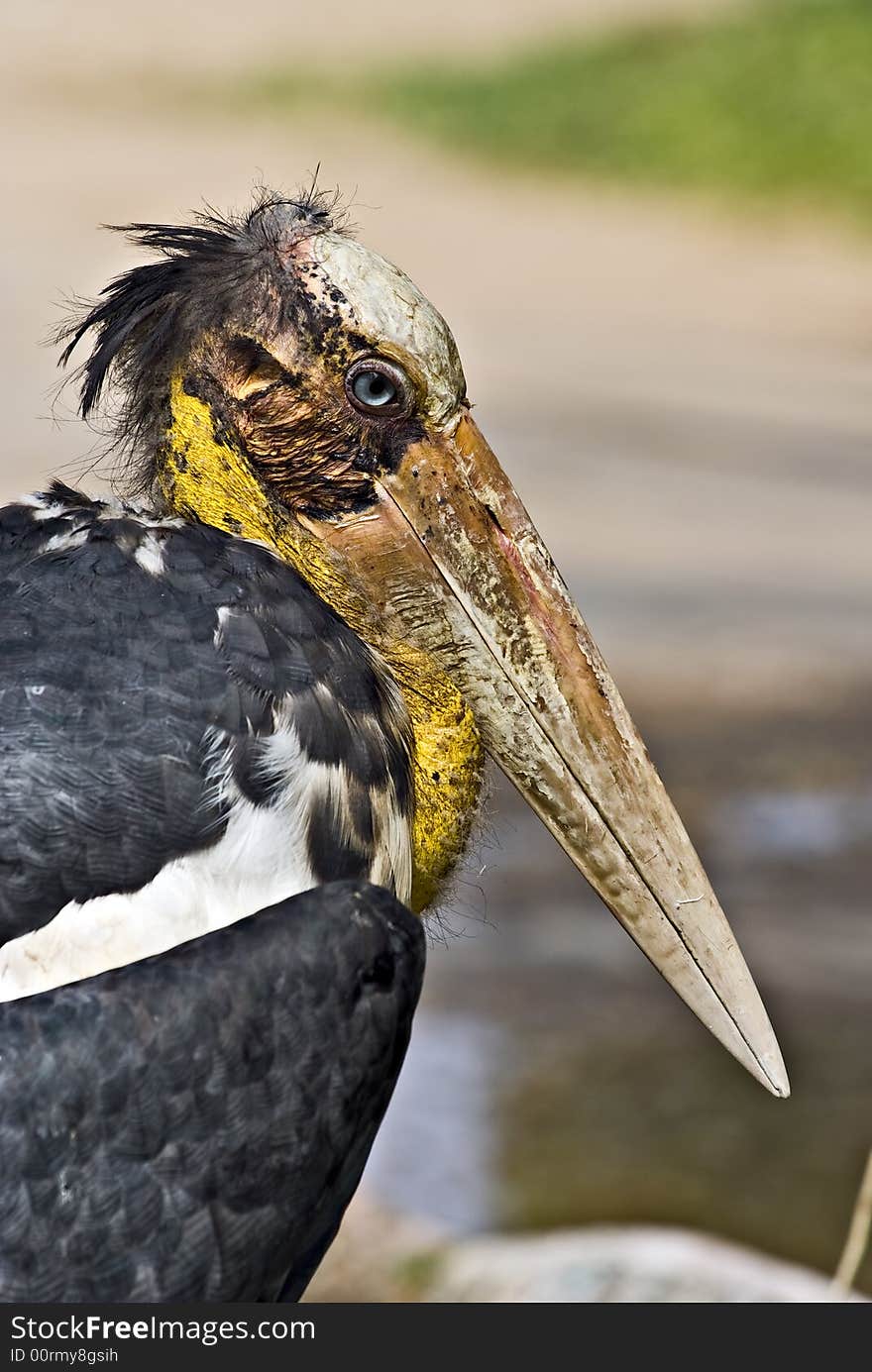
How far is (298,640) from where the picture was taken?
2238 mm

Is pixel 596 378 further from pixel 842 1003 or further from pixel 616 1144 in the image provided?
pixel 616 1144

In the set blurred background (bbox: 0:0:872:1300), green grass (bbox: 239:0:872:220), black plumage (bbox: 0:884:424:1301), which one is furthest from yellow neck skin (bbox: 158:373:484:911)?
green grass (bbox: 239:0:872:220)

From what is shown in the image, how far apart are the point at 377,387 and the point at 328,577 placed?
0.88 ft

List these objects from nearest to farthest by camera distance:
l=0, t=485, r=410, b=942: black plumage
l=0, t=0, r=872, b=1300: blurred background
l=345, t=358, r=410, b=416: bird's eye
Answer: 1. l=0, t=485, r=410, b=942: black plumage
2. l=345, t=358, r=410, b=416: bird's eye
3. l=0, t=0, r=872, b=1300: blurred background

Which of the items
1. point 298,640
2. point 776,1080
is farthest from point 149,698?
point 776,1080

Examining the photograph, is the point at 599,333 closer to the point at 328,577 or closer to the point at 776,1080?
the point at 328,577

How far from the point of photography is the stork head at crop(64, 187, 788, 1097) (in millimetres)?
2387

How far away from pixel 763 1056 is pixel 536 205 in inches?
370

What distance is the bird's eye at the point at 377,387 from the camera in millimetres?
2367

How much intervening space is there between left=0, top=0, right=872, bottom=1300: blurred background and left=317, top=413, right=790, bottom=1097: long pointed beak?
190mm

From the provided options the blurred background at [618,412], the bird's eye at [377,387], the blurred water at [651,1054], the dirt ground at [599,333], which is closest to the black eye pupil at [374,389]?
the bird's eye at [377,387]

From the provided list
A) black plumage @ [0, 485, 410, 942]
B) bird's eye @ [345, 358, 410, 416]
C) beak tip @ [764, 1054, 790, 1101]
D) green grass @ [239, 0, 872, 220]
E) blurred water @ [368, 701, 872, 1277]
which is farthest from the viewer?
green grass @ [239, 0, 872, 220]

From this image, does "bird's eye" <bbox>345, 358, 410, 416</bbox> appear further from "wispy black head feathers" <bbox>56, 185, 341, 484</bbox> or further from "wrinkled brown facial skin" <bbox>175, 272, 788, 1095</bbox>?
"wispy black head feathers" <bbox>56, 185, 341, 484</bbox>

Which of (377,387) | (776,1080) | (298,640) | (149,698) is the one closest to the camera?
(149,698)
